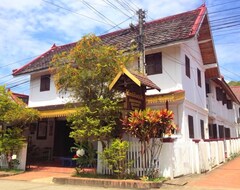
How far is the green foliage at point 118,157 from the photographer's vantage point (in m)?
9.11

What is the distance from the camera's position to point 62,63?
35.8 ft

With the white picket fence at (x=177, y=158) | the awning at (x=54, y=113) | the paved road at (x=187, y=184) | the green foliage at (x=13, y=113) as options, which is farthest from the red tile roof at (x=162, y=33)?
the paved road at (x=187, y=184)

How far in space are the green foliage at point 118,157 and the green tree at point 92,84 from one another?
600mm

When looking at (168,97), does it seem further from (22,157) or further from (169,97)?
(22,157)

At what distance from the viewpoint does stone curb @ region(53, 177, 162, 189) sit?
26.7 feet

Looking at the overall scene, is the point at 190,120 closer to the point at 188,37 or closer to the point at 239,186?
the point at 188,37

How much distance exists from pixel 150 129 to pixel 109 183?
7.26ft

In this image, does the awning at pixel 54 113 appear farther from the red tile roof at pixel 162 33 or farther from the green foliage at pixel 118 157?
the green foliage at pixel 118 157

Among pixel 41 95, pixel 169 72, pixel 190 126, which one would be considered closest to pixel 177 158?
pixel 190 126

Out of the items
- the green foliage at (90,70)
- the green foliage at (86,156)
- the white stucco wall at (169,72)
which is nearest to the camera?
the green foliage at (90,70)

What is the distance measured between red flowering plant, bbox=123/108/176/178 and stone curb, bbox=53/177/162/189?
0.98 m

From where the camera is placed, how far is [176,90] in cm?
1225

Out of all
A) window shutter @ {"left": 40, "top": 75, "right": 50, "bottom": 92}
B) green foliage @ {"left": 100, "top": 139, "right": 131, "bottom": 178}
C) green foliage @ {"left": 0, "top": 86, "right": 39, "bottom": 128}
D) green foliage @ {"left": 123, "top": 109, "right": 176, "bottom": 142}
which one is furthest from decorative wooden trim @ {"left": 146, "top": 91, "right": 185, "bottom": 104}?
window shutter @ {"left": 40, "top": 75, "right": 50, "bottom": 92}

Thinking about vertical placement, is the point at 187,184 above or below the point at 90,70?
below
